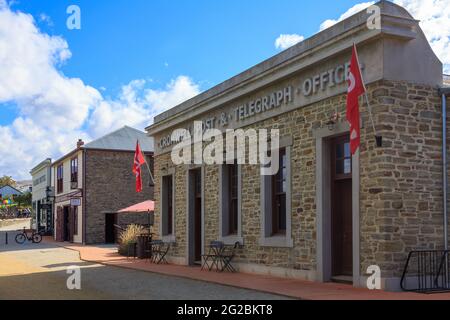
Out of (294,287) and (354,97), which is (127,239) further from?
(354,97)

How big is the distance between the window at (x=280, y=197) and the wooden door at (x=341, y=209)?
194 centimetres

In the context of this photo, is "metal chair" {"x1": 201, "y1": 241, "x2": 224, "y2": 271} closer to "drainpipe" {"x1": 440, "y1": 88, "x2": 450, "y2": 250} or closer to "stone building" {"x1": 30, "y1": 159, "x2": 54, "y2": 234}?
"drainpipe" {"x1": 440, "y1": 88, "x2": 450, "y2": 250}

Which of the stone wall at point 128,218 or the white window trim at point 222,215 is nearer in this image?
the white window trim at point 222,215

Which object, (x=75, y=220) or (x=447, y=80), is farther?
(x=75, y=220)

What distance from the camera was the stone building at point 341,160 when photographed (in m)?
11.3

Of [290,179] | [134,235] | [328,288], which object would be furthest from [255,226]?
[134,235]

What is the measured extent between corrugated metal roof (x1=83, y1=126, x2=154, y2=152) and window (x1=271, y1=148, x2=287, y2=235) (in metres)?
21.8

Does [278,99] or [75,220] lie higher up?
[278,99]

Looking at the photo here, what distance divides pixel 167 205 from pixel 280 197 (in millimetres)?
8369

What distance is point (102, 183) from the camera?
120ft

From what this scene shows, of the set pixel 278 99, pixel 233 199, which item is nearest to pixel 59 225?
pixel 233 199

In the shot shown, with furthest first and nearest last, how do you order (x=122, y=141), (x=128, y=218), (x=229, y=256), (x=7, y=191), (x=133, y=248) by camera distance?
(x=7, y=191), (x=122, y=141), (x=128, y=218), (x=133, y=248), (x=229, y=256)

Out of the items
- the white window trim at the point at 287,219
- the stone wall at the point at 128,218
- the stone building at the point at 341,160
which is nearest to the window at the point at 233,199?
the stone building at the point at 341,160

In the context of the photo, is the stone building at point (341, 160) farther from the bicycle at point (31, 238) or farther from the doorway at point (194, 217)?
the bicycle at point (31, 238)
